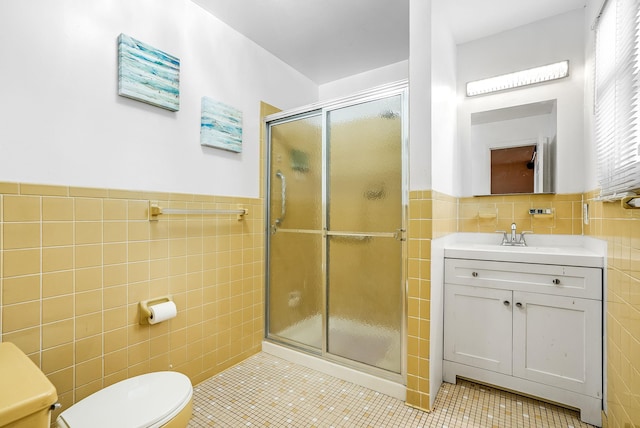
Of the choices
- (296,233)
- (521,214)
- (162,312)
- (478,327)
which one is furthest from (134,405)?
(521,214)

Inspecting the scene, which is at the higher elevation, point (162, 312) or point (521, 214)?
point (521, 214)

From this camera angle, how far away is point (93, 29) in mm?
1437

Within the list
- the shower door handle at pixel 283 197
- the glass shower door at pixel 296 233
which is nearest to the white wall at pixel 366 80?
the glass shower door at pixel 296 233

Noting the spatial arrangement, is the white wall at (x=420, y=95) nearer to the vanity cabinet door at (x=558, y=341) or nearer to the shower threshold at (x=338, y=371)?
the vanity cabinet door at (x=558, y=341)

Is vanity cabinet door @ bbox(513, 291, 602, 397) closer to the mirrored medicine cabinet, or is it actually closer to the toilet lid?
the mirrored medicine cabinet

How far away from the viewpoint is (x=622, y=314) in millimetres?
1241

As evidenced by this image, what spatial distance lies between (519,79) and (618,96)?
109 centimetres

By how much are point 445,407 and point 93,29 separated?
9.00ft

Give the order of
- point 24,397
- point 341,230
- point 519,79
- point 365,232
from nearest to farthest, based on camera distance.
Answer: point 24,397 → point 365,232 → point 341,230 → point 519,79

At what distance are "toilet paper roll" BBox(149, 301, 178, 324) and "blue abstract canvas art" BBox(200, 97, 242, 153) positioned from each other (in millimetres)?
1022

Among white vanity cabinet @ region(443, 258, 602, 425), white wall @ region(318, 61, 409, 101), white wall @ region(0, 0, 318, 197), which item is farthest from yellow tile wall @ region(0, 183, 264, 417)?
white wall @ region(318, 61, 409, 101)

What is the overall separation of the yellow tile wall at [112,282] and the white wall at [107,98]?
118 mm

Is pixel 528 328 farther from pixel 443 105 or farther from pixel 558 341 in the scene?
pixel 443 105

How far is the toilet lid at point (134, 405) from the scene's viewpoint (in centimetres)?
106
